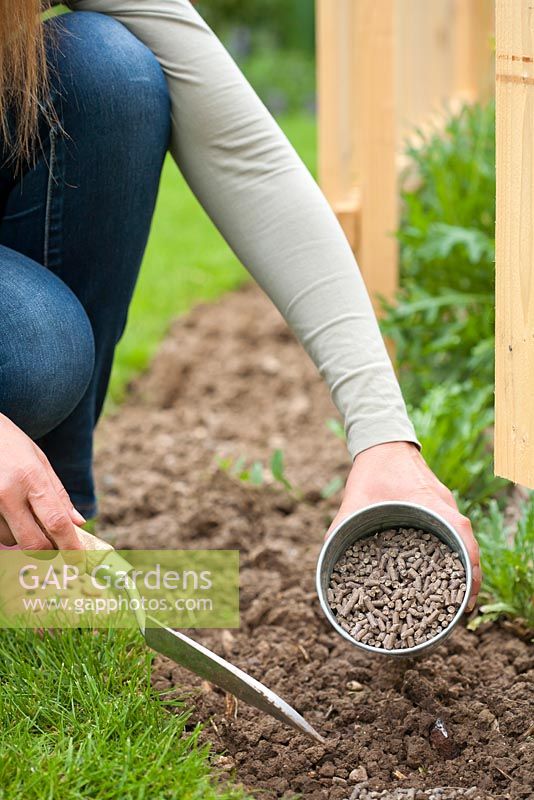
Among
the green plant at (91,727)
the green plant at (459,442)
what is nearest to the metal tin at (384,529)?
the green plant at (91,727)

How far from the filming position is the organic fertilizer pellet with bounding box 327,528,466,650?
1.40 meters

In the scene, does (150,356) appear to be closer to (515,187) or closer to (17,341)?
(17,341)

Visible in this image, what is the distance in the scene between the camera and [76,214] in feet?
5.60

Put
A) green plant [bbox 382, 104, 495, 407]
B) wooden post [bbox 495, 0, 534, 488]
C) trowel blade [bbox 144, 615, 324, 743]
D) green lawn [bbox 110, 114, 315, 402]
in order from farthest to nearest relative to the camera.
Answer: green lawn [bbox 110, 114, 315, 402] → green plant [bbox 382, 104, 495, 407] → trowel blade [bbox 144, 615, 324, 743] → wooden post [bbox 495, 0, 534, 488]

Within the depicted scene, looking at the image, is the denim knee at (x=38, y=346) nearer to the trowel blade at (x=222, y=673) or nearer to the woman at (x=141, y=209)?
the woman at (x=141, y=209)

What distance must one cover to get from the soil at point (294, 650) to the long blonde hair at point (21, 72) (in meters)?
0.83

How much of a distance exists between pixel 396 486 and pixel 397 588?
0.48 ft

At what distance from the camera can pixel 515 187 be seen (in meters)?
1.28

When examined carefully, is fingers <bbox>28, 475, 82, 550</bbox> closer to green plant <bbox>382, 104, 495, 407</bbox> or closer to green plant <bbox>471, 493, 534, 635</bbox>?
green plant <bbox>471, 493, 534, 635</bbox>

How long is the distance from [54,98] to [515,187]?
0.74 m

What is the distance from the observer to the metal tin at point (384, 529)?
136 centimetres

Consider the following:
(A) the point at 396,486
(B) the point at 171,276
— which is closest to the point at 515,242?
(A) the point at 396,486

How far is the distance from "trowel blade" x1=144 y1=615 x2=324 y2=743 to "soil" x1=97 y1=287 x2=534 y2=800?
3.3 inches

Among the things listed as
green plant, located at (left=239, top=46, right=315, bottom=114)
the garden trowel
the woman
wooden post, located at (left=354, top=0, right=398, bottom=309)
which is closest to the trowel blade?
the garden trowel
